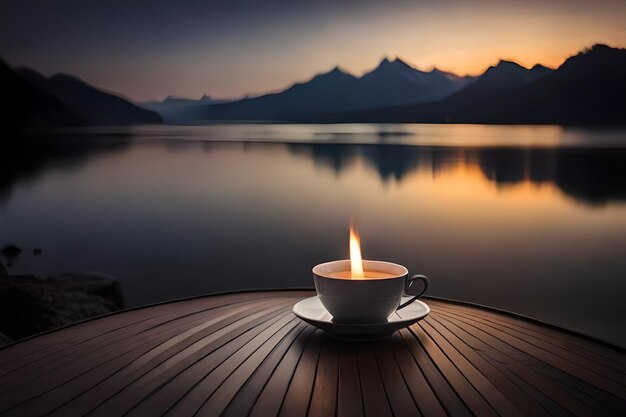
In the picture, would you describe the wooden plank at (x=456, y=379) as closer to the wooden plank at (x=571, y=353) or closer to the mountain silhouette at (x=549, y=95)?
the wooden plank at (x=571, y=353)

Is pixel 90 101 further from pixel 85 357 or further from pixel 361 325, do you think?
pixel 361 325

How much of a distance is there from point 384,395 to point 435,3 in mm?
5377

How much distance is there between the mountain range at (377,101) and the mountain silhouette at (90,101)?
0.04ft

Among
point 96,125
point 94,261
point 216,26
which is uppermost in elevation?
point 216,26

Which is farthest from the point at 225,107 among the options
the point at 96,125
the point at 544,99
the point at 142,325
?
the point at 142,325

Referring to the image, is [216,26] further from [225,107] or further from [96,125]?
[96,125]

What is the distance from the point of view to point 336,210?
20.3ft

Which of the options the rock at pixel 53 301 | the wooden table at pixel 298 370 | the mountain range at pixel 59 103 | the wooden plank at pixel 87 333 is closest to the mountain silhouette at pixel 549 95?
the mountain range at pixel 59 103

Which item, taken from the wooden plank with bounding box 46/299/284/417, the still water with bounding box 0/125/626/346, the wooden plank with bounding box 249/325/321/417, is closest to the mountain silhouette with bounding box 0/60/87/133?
the still water with bounding box 0/125/626/346

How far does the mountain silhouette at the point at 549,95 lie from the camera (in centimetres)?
546

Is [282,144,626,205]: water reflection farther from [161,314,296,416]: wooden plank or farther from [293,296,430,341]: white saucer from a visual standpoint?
[161,314,296,416]: wooden plank

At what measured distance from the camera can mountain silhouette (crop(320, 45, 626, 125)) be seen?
5.46 m

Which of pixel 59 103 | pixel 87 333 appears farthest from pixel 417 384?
pixel 59 103

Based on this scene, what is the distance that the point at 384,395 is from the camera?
1.03 m
